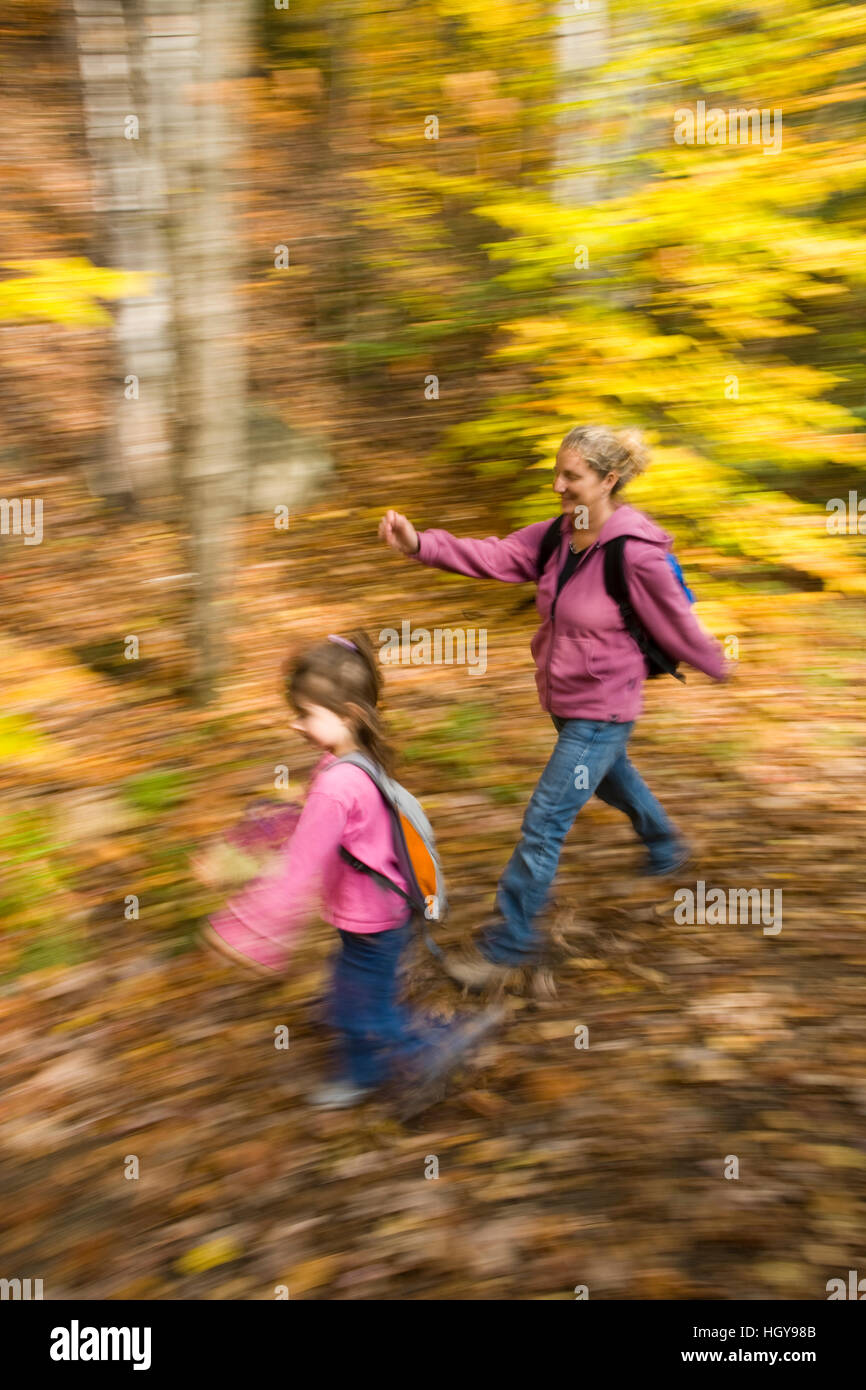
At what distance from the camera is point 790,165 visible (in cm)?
504

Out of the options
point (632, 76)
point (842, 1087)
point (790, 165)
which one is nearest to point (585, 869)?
point (842, 1087)

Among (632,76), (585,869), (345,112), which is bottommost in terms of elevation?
(585,869)

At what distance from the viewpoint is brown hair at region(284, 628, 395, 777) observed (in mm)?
2648

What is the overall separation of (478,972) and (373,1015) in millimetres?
692

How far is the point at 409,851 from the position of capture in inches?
108

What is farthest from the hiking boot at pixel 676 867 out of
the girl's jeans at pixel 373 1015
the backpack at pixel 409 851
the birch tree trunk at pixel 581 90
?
the birch tree trunk at pixel 581 90

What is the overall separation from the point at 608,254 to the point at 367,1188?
14.7 ft

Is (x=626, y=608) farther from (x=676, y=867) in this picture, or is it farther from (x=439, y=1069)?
(x=439, y=1069)

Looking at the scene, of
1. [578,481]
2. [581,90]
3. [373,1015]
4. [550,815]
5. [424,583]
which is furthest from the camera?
[424,583]

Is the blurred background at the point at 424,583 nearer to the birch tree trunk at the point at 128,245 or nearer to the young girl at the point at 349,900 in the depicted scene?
the birch tree trunk at the point at 128,245

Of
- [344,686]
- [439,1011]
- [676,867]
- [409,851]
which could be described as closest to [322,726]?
[344,686]

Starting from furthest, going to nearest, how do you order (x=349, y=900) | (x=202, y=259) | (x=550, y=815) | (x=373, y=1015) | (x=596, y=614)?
(x=202, y=259), (x=550, y=815), (x=596, y=614), (x=373, y=1015), (x=349, y=900)

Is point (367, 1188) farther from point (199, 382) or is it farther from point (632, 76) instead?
point (632, 76)

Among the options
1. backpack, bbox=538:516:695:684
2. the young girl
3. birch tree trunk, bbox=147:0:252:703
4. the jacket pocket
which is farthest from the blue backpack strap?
birch tree trunk, bbox=147:0:252:703
